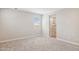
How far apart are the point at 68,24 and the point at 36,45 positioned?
2.62 ft

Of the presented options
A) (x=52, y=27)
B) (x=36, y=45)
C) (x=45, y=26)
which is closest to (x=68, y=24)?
(x=52, y=27)

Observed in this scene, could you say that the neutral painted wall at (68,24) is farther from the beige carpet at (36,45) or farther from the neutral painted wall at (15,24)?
the neutral painted wall at (15,24)

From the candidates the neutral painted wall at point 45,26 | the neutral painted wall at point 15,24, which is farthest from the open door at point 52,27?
the neutral painted wall at point 15,24

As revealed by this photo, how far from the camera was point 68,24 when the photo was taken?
90.3 inches

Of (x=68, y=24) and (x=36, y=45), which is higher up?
(x=68, y=24)

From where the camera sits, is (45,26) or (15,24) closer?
(15,24)

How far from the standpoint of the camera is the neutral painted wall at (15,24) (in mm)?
2266

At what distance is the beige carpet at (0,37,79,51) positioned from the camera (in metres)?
2.27

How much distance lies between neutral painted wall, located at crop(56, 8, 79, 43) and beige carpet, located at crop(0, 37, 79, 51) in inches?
6.6

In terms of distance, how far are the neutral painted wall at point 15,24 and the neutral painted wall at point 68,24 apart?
0.47 m

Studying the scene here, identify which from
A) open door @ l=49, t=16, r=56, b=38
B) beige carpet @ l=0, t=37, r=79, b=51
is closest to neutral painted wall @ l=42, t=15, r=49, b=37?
open door @ l=49, t=16, r=56, b=38

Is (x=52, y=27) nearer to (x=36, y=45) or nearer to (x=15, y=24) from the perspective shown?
(x=36, y=45)
